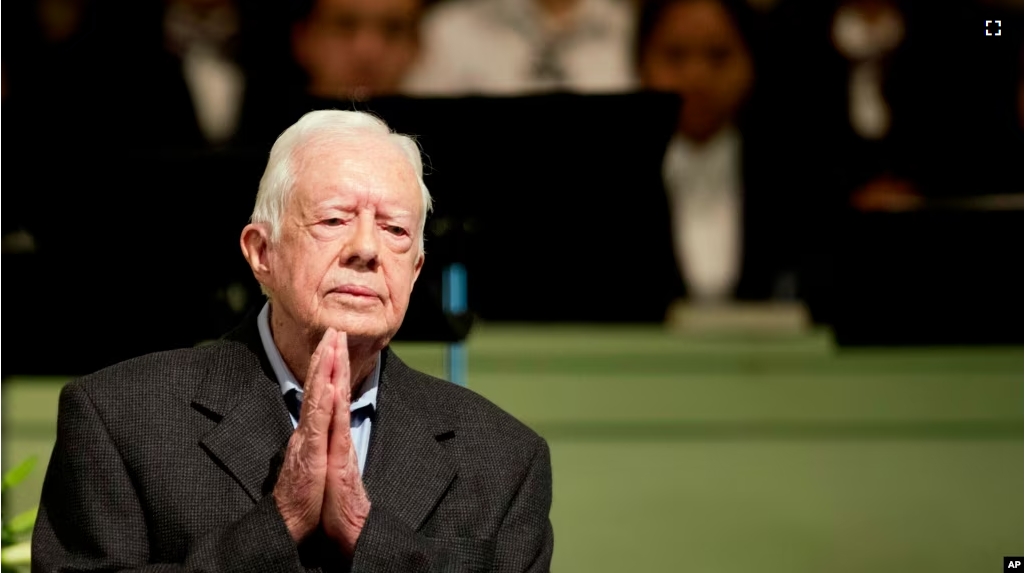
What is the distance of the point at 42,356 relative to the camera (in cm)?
471

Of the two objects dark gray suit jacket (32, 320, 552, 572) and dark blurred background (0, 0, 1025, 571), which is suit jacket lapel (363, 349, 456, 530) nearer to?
dark gray suit jacket (32, 320, 552, 572)

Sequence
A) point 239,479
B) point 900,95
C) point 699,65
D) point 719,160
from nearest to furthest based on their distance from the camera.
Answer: point 239,479 < point 900,95 < point 699,65 < point 719,160

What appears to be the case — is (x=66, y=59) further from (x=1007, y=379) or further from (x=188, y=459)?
(x=188, y=459)

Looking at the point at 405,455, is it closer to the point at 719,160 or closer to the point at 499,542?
the point at 499,542

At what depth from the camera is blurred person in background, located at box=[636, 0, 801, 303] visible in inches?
247

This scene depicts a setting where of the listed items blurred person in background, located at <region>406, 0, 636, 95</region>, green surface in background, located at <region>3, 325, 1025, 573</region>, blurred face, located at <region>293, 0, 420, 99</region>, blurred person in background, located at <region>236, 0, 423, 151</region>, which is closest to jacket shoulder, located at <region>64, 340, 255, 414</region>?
green surface in background, located at <region>3, 325, 1025, 573</region>

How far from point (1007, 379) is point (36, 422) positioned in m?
3.10

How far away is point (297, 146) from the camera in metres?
1.86

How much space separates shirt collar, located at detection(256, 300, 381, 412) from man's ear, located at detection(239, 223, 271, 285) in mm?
63

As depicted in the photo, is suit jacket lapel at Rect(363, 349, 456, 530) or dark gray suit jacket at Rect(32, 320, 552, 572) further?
suit jacket lapel at Rect(363, 349, 456, 530)

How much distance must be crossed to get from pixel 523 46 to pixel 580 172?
2.80 meters

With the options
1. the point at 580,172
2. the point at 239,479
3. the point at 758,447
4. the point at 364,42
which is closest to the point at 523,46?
the point at 364,42

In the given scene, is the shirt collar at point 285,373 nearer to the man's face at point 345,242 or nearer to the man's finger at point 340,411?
the man's face at point 345,242

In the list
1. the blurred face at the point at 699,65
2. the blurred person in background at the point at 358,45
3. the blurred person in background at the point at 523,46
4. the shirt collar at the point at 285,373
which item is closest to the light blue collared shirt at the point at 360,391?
the shirt collar at the point at 285,373
